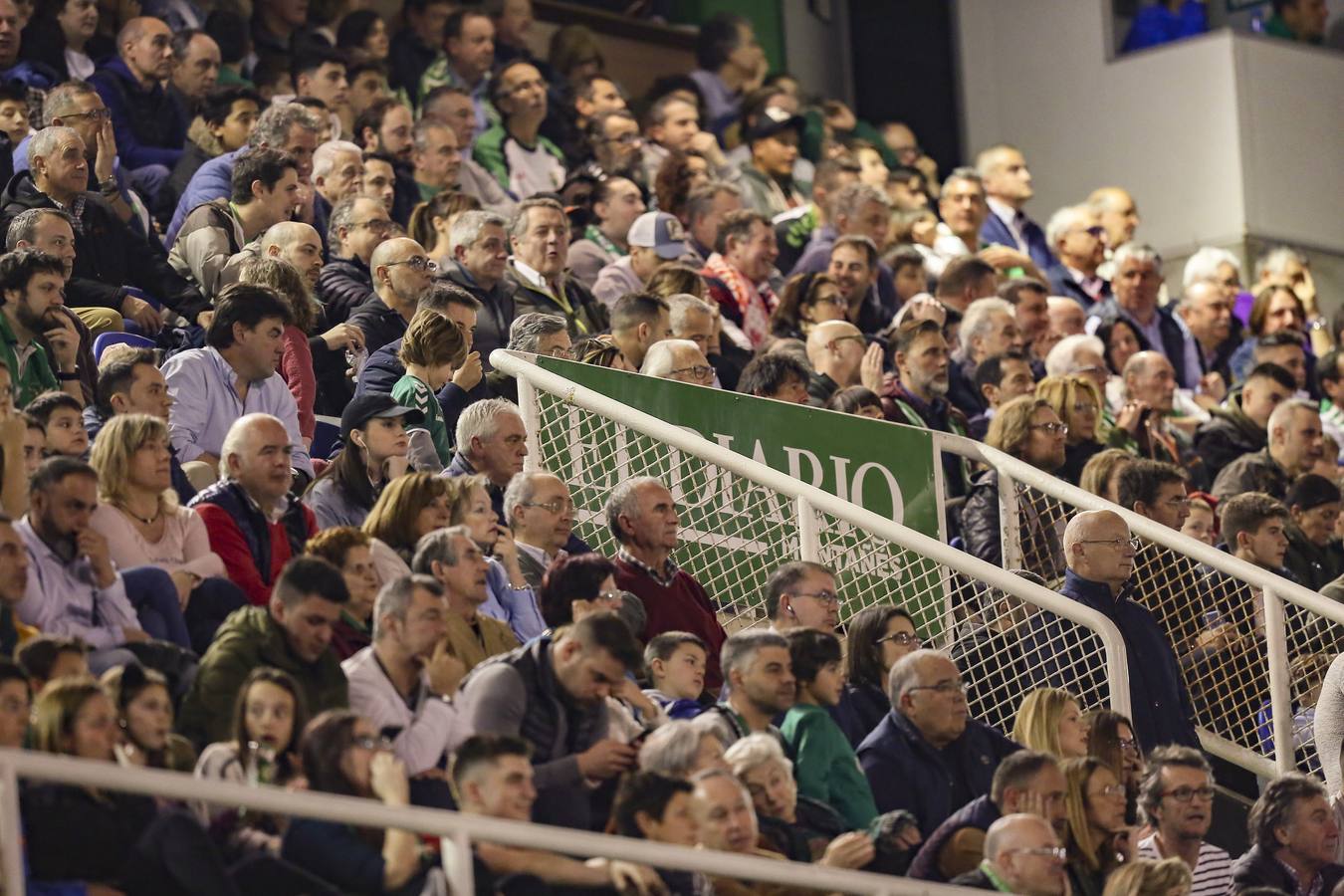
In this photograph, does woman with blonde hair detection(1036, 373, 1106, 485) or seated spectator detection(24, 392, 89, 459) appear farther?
woman with blonde hair detection(1036, 373, 1106, 485)

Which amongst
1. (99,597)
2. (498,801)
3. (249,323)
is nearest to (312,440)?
(249,323)

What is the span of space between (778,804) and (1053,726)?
48.7 inches

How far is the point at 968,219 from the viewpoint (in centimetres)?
1325

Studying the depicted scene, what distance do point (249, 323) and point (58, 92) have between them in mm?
2003

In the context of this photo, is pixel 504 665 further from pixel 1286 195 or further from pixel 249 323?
pixel 1286 195

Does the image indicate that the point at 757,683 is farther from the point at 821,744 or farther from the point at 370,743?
the point at 370,743

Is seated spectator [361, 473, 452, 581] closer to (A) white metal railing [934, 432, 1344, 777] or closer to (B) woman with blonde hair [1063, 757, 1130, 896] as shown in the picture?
(B) woman with blonde hair [1063, 757, 1130, 896]

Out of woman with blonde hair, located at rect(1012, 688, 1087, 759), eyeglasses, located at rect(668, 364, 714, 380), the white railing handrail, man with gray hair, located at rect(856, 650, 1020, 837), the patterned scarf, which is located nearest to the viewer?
man with gray hair, located at rect(856, 650, 1020, 837)

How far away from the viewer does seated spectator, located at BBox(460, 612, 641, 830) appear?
6145mm

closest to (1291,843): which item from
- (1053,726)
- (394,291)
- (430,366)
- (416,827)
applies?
(1053,726)

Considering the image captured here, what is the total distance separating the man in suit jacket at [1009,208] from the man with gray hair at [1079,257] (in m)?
0.09

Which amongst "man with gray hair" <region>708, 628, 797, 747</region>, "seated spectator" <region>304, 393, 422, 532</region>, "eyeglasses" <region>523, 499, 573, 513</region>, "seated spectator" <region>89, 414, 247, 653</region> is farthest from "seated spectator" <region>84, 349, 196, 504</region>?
"man with gray hair" <region>708, 628, 797, 747</region>

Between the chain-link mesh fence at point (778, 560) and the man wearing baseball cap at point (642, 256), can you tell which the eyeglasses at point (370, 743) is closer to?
the chain-link mesh fence at point (778, 560)

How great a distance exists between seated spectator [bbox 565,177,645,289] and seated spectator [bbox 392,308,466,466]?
2.82 metres
